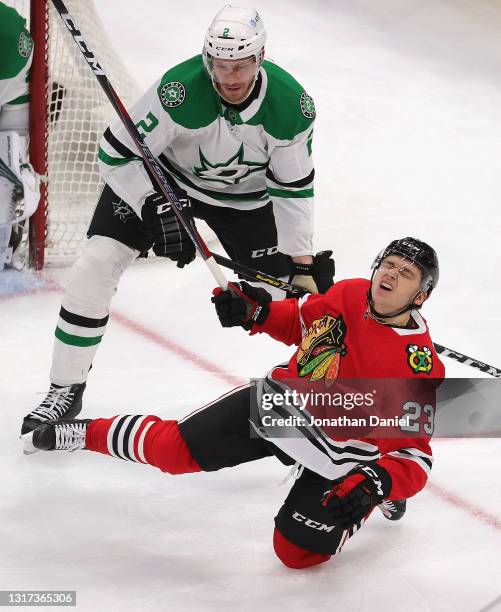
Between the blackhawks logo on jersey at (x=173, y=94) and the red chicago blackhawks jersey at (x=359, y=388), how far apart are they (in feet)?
2.10

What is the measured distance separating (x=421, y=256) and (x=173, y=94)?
0.76 metres

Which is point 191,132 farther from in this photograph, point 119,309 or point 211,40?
point 119,309

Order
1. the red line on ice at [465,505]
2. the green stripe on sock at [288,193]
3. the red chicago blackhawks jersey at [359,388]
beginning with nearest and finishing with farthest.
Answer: the red chicago blackhawks jersey at [359,388], the red line on ice at [465,505], the green stripe on sock at [288,193]

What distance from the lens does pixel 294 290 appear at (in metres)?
2.85

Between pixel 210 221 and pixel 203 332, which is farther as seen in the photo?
pixel 203 332

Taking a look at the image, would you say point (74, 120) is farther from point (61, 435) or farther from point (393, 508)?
point (393, 508)

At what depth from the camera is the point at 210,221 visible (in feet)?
10.1

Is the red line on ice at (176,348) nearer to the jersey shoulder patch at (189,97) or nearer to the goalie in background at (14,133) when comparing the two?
the goalie in background at (14,133)

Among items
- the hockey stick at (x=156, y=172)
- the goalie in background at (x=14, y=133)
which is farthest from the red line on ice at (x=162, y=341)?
the hockey stick at (x=156, y=172)

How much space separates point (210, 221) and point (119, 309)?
2.70 feet

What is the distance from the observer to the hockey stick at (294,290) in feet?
9.14

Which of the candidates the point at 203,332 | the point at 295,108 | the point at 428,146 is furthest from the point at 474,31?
the point at 295,108

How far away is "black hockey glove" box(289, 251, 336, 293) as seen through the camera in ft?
9.62

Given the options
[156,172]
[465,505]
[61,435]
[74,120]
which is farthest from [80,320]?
[74,120]
